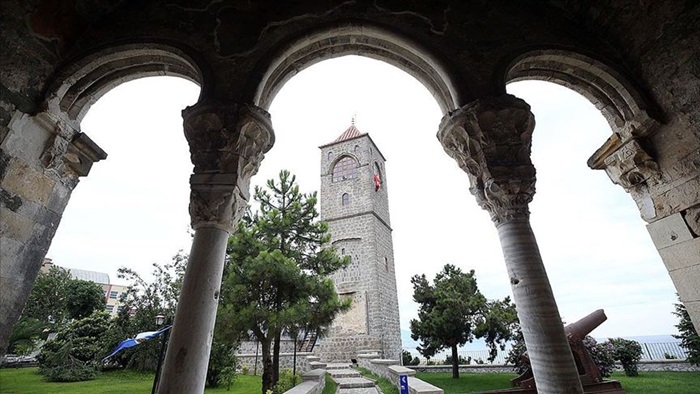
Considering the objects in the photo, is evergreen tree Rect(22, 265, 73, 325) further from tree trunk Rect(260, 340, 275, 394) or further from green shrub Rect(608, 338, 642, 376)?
green shrub Rect(608, 338, 642, 376)

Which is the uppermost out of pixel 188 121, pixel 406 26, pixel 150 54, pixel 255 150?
pixel 406 26

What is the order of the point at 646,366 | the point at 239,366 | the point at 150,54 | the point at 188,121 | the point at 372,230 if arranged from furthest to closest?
the point at 372,230 → the point at 239,366 → the point at 646,366 → the point at 150,54 → the point at 188,121

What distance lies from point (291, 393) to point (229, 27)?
18.1 ft

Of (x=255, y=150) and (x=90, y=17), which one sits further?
(x=90, y=17)

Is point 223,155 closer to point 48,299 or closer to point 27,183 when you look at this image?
point 27,183

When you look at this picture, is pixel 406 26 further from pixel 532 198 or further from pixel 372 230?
pixel 372 230

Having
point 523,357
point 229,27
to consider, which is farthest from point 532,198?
point 523,357

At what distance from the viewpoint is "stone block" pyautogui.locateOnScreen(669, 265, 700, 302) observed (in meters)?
2.37

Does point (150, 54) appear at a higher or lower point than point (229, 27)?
lower

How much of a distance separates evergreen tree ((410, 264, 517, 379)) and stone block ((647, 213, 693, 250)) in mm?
9134

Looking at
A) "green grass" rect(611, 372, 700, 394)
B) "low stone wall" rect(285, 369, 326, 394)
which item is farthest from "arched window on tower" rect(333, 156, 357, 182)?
"green grass" rect(611, 372, 700, 394)

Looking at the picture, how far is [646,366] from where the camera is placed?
468 inches

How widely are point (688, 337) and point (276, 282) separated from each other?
13315mm

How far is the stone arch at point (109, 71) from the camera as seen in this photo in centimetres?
269
